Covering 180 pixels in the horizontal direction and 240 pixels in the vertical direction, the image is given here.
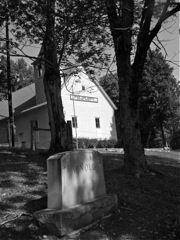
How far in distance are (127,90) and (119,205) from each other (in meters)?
3.58

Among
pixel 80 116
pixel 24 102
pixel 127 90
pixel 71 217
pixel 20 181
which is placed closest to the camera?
pixel 71 217

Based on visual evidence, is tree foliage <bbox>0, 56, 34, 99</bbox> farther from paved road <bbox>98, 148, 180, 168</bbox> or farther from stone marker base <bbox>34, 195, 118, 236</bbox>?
stone marker base <bbox>34, 195, 118, 236</bbox>

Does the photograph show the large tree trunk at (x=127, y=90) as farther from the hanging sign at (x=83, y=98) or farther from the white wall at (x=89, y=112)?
the hanging sign at (x=83, y=98)

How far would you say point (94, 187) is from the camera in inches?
227

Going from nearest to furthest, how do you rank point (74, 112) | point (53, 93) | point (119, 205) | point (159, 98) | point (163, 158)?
point (119, 205) < point (53, 93) < point (163, 158) < point (74, 112) < point (159, 98)

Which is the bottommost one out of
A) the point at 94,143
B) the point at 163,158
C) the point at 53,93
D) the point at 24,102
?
the point at 163,158

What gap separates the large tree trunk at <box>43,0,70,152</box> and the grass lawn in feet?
7.15

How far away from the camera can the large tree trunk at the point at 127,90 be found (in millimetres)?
8453

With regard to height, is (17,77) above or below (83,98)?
above

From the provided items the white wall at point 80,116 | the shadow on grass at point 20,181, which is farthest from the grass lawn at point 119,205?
the white wall at point 80,116

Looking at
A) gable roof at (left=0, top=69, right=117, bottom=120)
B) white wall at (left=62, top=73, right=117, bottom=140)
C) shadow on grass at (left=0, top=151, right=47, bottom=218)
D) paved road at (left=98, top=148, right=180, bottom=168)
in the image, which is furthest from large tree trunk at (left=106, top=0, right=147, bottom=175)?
gable roof at (left=0, top=69, right=117, bottom=120)

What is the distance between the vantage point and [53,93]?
11422 mm

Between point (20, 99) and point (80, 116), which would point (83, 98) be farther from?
point (20, 99)

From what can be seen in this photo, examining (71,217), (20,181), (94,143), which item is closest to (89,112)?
(94,143)
